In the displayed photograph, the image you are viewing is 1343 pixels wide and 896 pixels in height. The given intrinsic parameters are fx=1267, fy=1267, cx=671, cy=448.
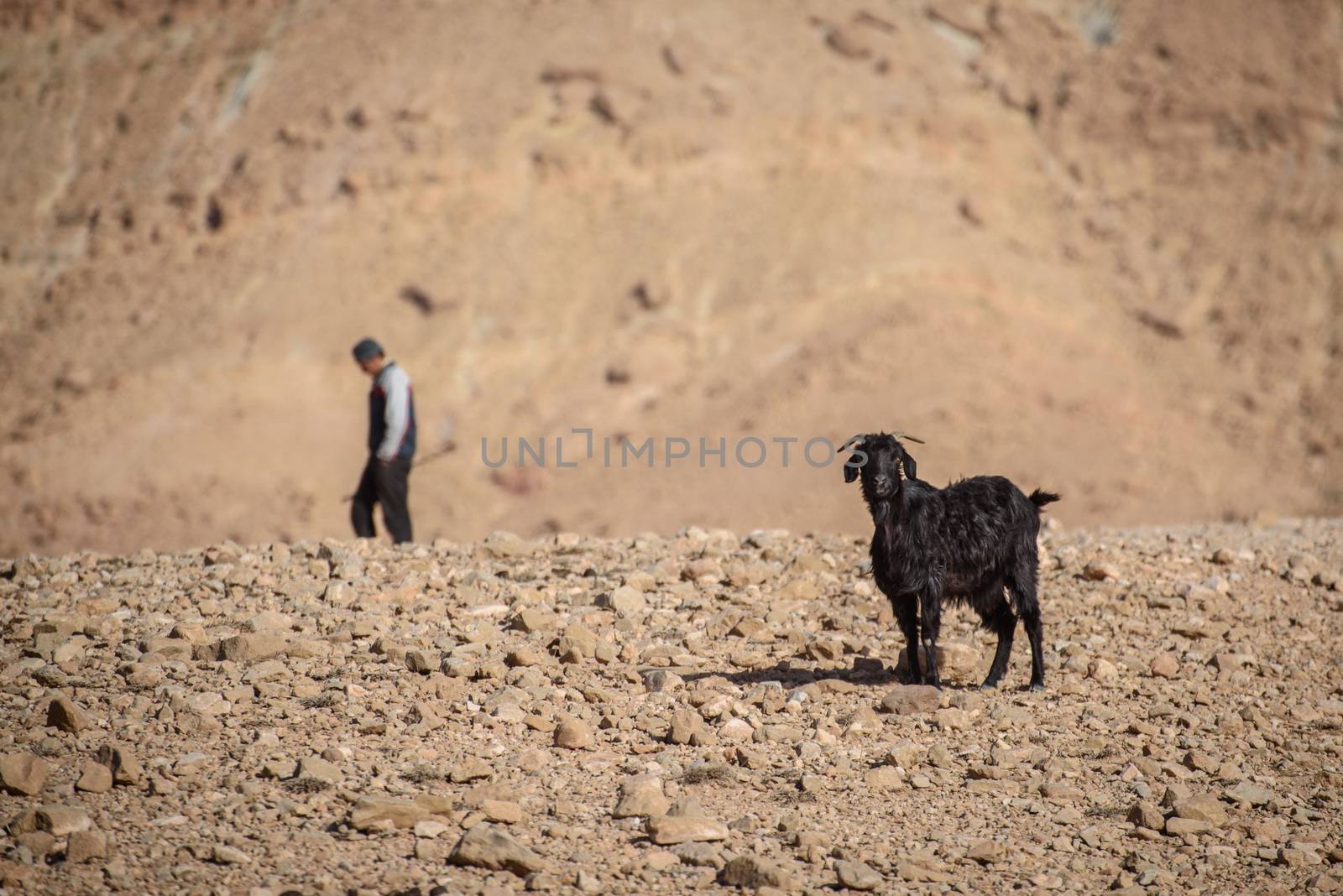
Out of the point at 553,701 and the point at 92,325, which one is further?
the point at 92,325

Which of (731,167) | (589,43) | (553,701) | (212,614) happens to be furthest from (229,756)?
(589,43)

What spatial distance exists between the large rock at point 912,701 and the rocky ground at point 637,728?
16 millimetres

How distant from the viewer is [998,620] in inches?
285

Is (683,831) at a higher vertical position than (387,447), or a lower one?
lower

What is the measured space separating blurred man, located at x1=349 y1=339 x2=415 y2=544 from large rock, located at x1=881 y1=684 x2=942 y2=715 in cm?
475

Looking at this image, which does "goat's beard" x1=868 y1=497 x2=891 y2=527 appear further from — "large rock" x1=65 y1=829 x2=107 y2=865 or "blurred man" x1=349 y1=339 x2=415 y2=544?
"blurred man" x1=349 y1=339 x2=415 y2=544

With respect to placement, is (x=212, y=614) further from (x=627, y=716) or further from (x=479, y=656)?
(x=627, y=716)

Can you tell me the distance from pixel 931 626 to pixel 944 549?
458mm

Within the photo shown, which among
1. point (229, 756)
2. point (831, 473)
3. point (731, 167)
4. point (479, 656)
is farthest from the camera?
Answer: point (731, 167)

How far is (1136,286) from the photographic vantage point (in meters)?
28.9

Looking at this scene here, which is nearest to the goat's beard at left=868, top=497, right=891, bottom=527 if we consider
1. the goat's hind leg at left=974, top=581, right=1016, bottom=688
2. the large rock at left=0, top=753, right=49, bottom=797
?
the goat's hind leg at left=974, top=581, right=1016, bottom=688

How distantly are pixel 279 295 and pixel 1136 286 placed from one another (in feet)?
62.4

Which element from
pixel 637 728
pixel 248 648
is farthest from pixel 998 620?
pixel 248 648

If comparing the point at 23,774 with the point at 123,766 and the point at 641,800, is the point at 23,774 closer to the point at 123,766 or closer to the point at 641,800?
the point at 123,766
